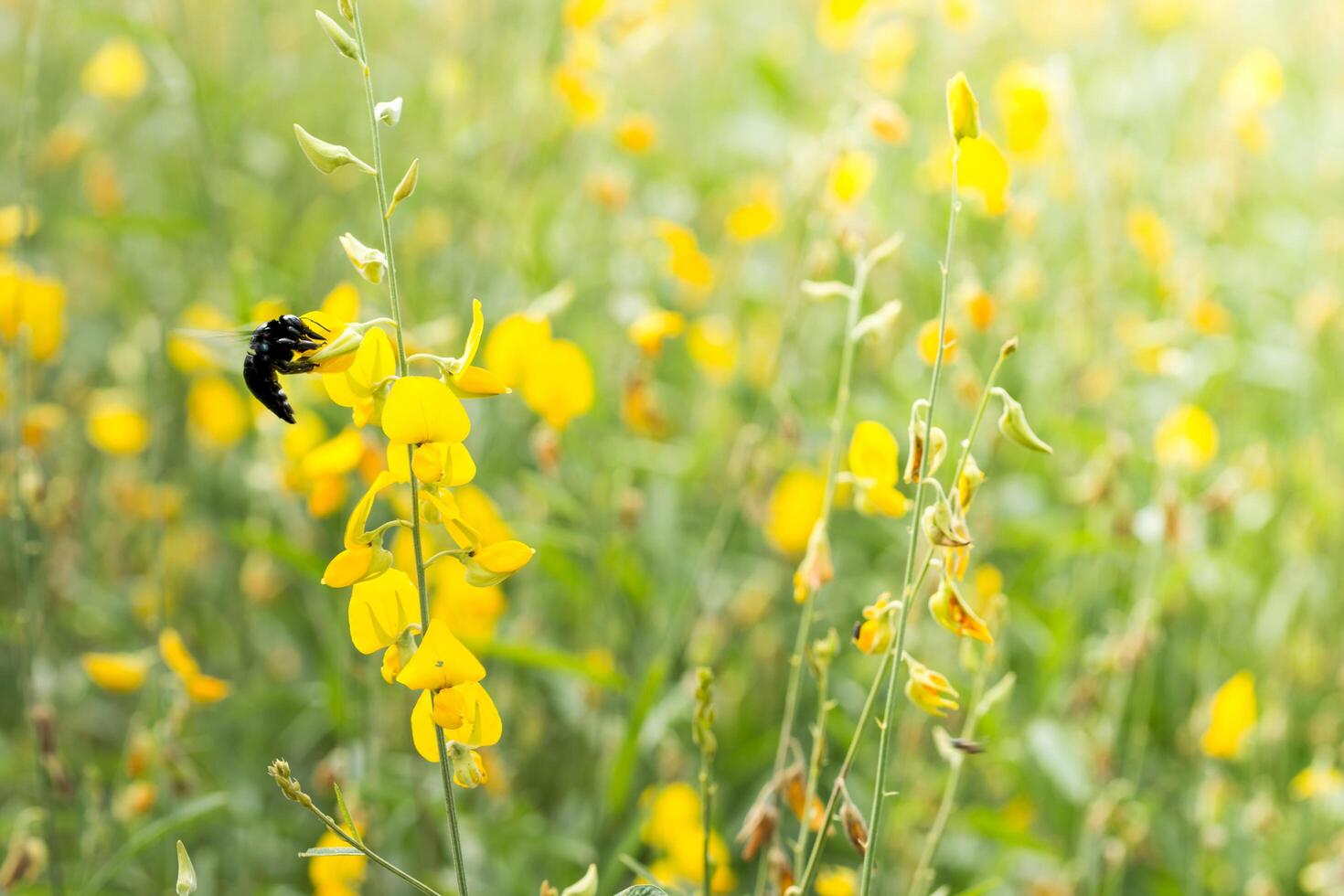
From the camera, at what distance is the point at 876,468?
94 cm

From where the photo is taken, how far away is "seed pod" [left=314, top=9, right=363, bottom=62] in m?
0.72

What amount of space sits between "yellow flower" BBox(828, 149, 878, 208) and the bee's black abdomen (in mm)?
872

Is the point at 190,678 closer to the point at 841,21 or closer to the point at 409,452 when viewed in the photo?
the point at 409,452

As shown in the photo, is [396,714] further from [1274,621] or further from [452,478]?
[1274,621]

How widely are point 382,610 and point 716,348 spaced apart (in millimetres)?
1304

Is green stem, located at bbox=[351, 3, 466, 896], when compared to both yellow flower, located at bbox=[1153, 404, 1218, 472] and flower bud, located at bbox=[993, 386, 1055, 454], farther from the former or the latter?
yellow flower, located at bbox=[1153, 404, 1218, 472]

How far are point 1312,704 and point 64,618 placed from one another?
2417 mm

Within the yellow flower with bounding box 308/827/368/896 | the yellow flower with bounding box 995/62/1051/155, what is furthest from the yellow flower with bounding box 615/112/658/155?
the yellow flower with bounding box 308/827/368/896

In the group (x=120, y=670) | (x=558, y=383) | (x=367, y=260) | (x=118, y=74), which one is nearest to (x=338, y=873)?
(x=120, y=670)

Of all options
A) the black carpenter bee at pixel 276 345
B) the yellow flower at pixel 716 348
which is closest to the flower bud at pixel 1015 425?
the black carpenter bee at pixel 276 345

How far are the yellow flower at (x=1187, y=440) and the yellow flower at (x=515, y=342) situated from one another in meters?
0.96

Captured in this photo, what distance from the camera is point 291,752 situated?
2.06 metres

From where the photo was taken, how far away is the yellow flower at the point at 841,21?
2219mm

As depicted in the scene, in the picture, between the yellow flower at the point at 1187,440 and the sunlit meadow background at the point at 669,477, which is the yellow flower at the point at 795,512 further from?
the yellow flower at the point at 1187,440
